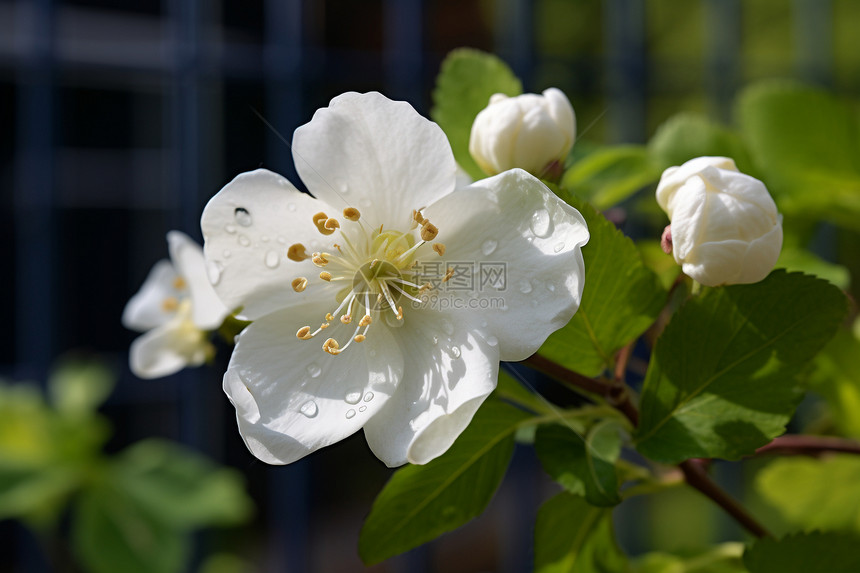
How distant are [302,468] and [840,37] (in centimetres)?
227

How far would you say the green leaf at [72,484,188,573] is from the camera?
136cm

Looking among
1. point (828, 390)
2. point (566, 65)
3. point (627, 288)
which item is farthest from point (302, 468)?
point (627, 288)

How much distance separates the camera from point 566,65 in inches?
82.4

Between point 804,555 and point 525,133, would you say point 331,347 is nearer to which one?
point 525,133

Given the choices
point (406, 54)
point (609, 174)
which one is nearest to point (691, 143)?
point (609, 174)

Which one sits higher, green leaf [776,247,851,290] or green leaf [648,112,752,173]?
green leaf [648,112,752,173]

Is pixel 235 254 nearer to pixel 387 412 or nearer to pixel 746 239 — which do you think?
pixel 387 412

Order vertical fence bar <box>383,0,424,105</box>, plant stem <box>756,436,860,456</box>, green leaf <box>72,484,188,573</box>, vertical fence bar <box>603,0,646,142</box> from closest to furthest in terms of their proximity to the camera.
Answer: plant stem <box>756,436,860,456</box> < green leaf <box>72,484,188,573</box> < vertical fence bar <box>383,0,424,105</box> < vertical fence bar <box>603,0,646,142</box>

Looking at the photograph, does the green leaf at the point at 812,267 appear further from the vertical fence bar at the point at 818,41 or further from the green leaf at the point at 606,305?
the vertical fence bar at the point at 818,41

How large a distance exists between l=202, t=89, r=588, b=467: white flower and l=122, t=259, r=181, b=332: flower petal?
0.74ft

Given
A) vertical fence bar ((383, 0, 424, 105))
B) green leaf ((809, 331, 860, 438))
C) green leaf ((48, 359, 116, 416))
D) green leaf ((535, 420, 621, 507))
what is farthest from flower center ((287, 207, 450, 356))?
vertical fence bar ((383, 0, 424, 105))

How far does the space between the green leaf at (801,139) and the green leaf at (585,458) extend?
0.37m

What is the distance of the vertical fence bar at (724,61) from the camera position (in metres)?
2.09

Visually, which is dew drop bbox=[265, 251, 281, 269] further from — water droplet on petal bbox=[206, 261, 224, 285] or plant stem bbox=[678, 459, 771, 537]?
plant stem bbox=[678, 459, 771, 537]
